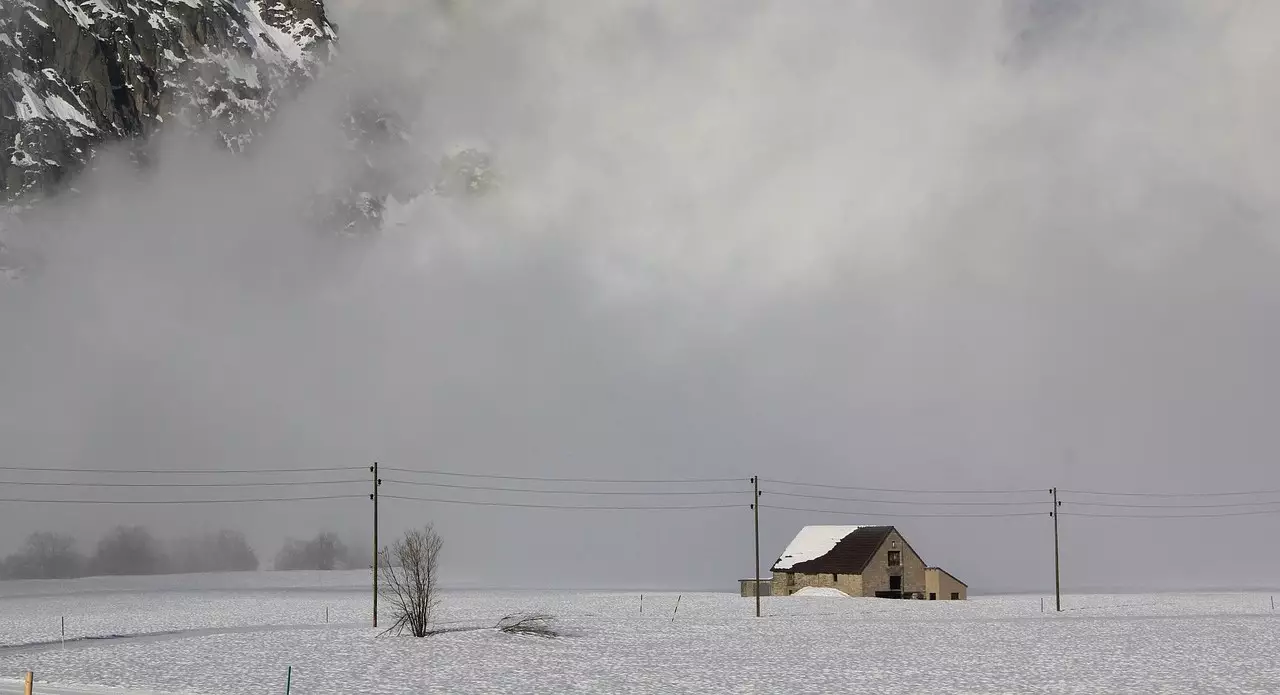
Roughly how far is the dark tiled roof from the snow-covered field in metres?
15.8

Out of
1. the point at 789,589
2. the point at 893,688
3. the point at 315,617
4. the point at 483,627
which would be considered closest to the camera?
the point at 893,688

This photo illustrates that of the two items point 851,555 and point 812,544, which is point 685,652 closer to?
point 851,555

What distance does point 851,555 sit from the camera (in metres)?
117

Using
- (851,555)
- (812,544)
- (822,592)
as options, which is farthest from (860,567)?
(812,544)

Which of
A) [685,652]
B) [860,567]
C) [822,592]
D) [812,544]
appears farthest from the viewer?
[812,544]

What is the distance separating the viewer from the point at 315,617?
9081 centimetres

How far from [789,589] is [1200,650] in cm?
6475

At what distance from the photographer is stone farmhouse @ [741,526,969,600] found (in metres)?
115

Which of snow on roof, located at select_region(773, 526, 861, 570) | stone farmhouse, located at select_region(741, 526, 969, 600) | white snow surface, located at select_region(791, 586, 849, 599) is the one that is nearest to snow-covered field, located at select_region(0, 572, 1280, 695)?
white snow surface, located at select_region(791, 586, 849, 599)

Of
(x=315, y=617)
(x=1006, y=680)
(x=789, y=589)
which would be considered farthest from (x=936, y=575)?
(x=1006, y=680)

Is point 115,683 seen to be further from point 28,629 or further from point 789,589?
point 789,589

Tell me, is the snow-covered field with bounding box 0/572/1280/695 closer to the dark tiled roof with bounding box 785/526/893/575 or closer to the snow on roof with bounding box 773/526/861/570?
the dark tiled roof with bounding box 785/526/893/575

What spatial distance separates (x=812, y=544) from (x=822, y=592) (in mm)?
7293

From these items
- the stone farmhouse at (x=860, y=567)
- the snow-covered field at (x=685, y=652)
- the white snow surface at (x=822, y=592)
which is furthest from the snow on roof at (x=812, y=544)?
the snow-covered field at (x=685, y=652)
